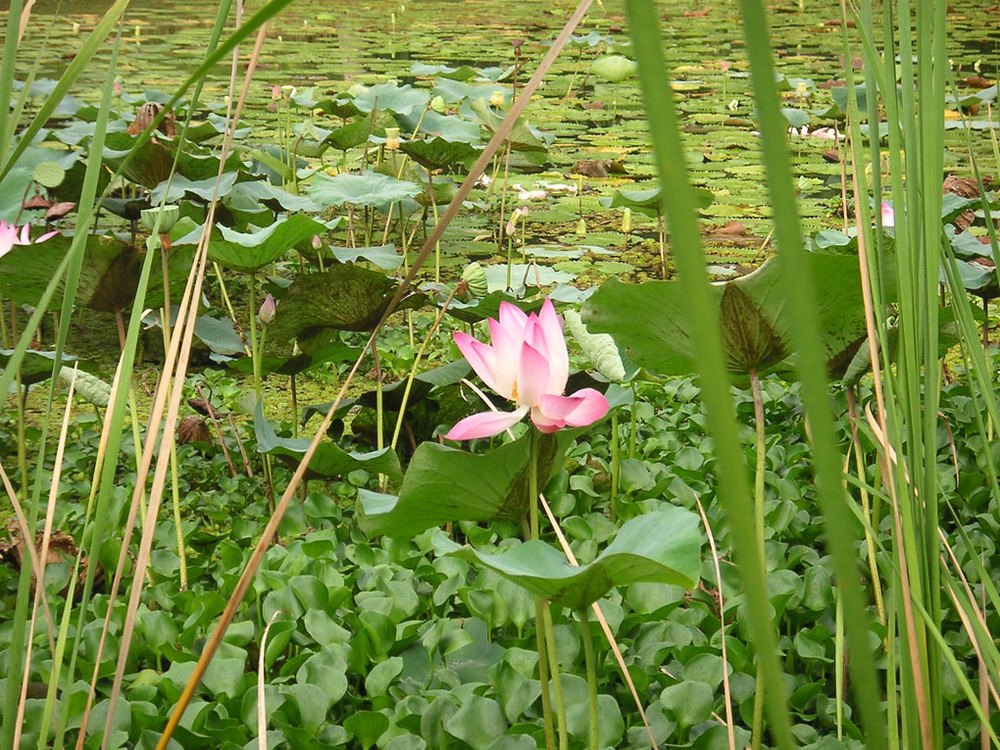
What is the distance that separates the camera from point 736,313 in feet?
2.74

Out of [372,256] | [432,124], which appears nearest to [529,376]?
[372,256]

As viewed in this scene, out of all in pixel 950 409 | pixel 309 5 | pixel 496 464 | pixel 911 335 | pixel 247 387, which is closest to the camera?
pixel 911 335

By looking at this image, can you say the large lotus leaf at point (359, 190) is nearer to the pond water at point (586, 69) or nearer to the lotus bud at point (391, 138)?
the lotus bud at point (391, 138)

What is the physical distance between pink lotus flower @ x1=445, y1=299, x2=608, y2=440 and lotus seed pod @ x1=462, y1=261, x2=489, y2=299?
44.5 inches

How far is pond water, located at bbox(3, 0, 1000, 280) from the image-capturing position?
9.90 ft

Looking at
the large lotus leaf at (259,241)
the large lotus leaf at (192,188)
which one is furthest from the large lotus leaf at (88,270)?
the large lotus leaf at (192,188)

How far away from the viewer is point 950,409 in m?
1.59

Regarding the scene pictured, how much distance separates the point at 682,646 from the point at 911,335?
570 mm

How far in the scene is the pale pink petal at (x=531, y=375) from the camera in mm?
707

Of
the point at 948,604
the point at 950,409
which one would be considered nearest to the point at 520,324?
the point at 948,604

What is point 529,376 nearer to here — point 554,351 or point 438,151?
point 554,351

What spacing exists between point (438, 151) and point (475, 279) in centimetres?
35

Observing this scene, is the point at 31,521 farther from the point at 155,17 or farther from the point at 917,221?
the point at 155,17

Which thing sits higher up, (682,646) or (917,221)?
(917,221)
